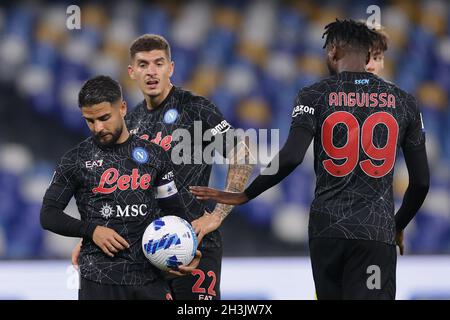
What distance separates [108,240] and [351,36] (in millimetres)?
1391

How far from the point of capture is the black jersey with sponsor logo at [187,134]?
14.5ft

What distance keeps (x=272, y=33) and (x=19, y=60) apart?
2.72 meters

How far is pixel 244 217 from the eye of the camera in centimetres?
869

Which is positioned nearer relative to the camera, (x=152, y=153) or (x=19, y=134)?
(x=152, y=153)

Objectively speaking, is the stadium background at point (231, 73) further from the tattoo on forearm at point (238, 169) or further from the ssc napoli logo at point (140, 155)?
the ssc napoli logo at point (140, 155)

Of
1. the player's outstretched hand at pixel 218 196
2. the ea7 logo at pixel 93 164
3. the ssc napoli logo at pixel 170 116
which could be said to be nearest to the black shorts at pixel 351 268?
the player's outstretched hand at pixel 218 196

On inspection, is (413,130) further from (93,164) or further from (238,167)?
(93,164)

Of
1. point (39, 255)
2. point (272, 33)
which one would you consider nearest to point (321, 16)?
point (272, 33)

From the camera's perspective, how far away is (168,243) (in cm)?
369

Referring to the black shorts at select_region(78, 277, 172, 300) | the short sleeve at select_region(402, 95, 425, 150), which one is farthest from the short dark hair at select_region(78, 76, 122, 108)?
the short sleeve at select_region(402, 95, 425, 150)

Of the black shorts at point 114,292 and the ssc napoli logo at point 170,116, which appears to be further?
the ssc napoli logo at point 170,116

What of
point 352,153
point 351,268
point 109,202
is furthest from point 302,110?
point 109,202

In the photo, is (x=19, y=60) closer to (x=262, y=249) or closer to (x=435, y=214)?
(x=262, y=249)

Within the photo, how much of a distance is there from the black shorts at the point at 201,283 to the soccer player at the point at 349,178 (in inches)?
30.4
